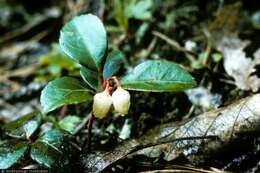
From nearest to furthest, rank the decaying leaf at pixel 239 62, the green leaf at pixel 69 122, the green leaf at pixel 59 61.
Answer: the green leaf at pixel 69 122
the decaying leaf at pixel 239 62
the green leaf at pixel 59 61

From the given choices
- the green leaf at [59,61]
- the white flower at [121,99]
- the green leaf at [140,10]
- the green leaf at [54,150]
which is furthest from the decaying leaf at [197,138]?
the green leaf at [140,10]

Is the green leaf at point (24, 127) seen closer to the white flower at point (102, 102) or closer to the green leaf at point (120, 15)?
the white flower at point (102, 102)

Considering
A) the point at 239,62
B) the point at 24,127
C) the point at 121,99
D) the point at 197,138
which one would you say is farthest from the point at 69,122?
the point at 239,62

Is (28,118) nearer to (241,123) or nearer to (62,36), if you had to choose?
(62,36)

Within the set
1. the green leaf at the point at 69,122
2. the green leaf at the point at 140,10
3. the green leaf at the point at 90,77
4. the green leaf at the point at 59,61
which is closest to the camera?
the green leaf at the point at 90,77

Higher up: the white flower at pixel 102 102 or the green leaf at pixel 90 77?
the green leaf at pixel 90 77

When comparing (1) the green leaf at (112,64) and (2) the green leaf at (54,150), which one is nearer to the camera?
(2) the green leaf at (54,150)

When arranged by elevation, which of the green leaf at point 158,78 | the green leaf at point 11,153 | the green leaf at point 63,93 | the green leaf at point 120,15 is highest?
the green leaf at point 120,15
